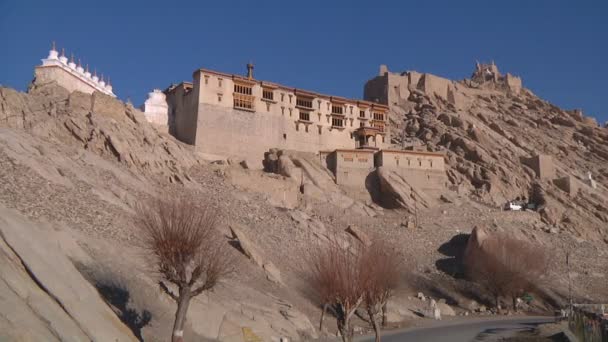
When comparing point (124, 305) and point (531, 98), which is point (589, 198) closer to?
point (531, 98)

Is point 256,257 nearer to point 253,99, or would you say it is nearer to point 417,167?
point 253,99

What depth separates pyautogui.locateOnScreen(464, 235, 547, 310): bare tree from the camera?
44.8 m

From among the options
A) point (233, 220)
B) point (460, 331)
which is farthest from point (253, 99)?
point (460, 331)

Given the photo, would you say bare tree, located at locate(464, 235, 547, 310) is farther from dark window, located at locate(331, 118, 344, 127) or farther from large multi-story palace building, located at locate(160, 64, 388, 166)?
dark window, located at locate(331, 118, 344, 127)

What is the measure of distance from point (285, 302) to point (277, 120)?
3047cm

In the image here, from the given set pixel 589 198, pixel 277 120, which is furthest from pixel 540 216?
pixel 277 120

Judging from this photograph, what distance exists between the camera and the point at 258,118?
188 ft

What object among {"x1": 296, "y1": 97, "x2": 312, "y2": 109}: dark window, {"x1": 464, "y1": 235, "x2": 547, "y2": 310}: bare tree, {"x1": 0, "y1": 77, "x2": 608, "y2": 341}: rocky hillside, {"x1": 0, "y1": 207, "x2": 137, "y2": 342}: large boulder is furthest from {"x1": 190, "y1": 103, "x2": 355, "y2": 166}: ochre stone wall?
{"x1": 0, "y1": 207, "x2": 137, "y2": 342}: large boulder

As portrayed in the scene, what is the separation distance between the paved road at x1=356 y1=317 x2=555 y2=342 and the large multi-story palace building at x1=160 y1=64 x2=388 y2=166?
88.5 ft

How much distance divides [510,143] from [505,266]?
33368 millimetres

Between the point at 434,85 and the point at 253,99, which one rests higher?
the point at 434,85

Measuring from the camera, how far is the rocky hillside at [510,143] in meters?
61.1

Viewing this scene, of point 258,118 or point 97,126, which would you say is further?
point 258,118

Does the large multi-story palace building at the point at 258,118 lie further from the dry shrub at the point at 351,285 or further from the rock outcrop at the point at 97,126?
→ the dry shrub at the point at 351,285
